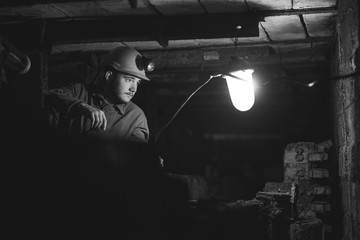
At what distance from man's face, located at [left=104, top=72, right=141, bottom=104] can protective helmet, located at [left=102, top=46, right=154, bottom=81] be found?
11 centimetres

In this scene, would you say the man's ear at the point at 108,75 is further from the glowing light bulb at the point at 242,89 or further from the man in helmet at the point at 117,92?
the glowing light bulb at the point at 242,89

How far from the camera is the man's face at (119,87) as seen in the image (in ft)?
21.3

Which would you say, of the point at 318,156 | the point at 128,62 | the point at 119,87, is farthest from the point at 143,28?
the point at 318,156

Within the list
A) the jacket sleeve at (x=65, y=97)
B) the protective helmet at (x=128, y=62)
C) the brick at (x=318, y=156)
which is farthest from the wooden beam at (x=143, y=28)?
the brick at (x=318, y=156)

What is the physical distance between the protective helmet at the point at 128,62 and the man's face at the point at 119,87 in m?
0.11

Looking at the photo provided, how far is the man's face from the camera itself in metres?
6.50

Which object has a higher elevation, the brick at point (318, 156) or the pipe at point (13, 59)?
the pipe at point (13, 59)

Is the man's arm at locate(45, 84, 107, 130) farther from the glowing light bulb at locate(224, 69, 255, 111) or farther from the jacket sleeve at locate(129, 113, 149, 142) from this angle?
the glowing light bulb at locate(224, 69, 255, 111)

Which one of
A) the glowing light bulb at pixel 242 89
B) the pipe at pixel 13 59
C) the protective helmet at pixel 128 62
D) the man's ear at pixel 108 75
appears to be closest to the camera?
the pipe at pixel 13 59

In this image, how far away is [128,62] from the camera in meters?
6.50

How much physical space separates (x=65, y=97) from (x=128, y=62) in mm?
1122

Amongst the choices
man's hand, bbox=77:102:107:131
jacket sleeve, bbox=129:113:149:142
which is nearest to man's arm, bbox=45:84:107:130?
man's hand, bbox=77:102:107:131

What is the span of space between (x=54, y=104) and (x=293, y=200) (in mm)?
3833

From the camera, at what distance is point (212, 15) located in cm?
606
